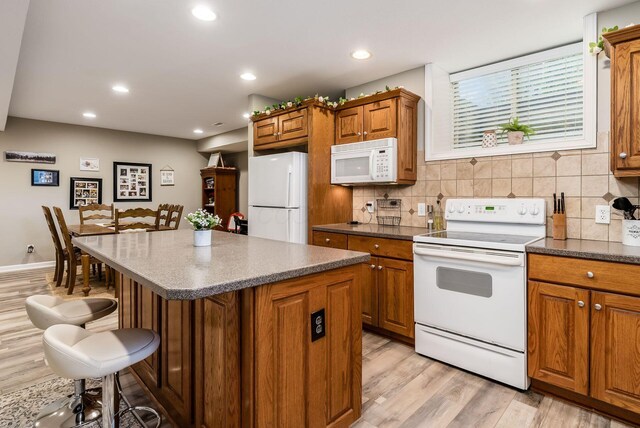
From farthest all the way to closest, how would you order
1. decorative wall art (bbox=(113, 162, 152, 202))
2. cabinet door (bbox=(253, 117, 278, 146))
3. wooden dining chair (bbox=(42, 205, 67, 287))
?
decorative wall art (bbox=(113, 162, 152, 202)) → wooden dining chair (bbox=(42, 205, 67, 287)) → cabinet door (bbox=(253, 117, 278, 146))

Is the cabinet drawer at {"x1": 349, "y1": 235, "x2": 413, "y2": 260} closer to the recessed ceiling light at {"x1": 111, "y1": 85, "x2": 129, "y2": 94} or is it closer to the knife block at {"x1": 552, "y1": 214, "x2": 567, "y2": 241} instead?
the knife block at {"x1": 552, "y1": 214, "x2": 567, "y2": 241}

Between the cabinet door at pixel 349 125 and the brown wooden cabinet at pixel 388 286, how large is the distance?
1.05 m

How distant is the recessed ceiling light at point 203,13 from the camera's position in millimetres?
2312

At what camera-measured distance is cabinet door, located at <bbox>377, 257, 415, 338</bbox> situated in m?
2.74

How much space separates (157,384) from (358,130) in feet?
8.76

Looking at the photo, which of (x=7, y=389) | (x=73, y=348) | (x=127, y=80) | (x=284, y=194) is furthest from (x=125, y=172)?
(x=73, y=348)

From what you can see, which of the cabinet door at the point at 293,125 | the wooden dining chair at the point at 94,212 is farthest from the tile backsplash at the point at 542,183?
the wooden dining chair at the point at 94,212

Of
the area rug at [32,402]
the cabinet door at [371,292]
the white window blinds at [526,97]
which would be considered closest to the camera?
the area rug at [32,402]

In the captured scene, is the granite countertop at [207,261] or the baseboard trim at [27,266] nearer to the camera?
the granite countertop at [207,261]

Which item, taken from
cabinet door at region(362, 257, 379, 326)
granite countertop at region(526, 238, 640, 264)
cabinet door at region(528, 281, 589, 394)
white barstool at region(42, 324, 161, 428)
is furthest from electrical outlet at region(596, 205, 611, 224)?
white barstool at region(42, 324, 161, 428)

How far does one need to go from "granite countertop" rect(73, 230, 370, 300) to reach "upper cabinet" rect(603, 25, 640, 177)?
1.63m

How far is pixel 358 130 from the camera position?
11.4ft

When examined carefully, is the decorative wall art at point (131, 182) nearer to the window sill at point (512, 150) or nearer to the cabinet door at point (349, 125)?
the cabinet door at point (349, 125)

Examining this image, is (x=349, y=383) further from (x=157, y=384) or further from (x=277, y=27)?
(x=277, y=27)
